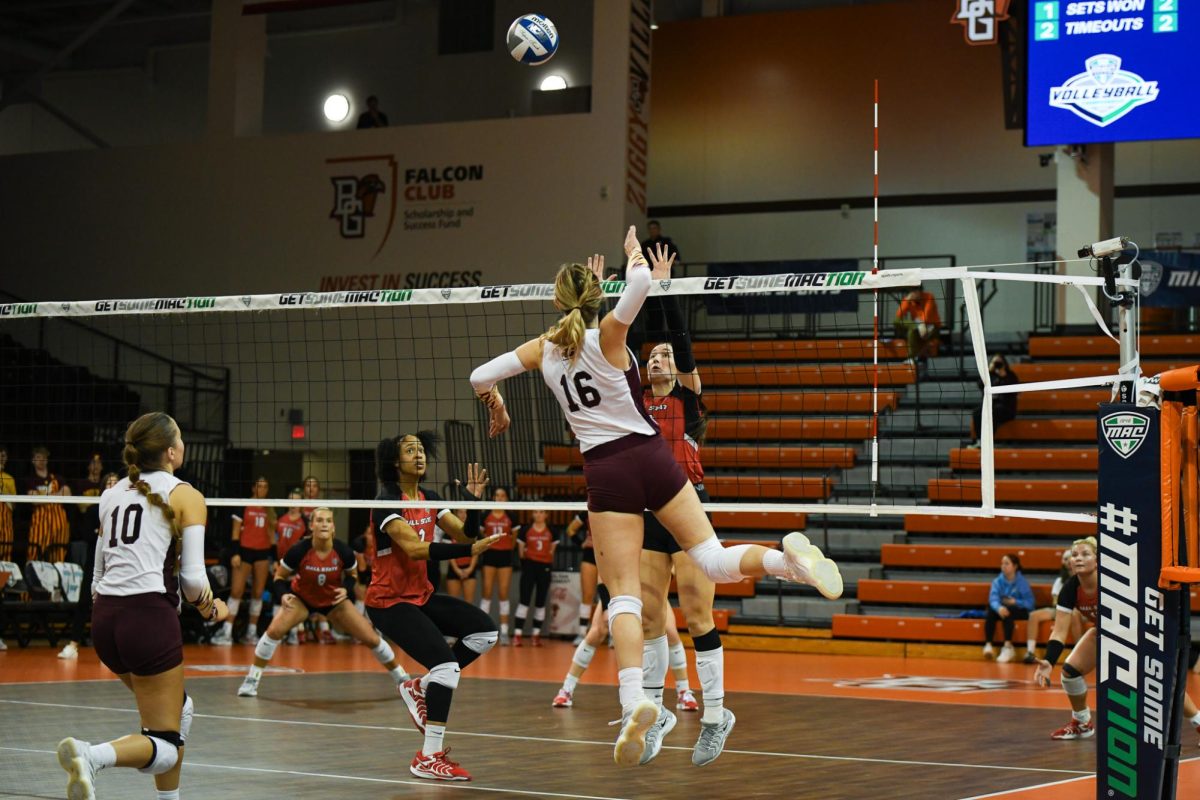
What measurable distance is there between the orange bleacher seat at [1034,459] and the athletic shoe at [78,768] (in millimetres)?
12656

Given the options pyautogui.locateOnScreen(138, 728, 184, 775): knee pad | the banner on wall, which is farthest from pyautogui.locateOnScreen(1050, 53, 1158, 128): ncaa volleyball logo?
pyautogui.locateOnScreen(138, 728, 184, 775): knee pad

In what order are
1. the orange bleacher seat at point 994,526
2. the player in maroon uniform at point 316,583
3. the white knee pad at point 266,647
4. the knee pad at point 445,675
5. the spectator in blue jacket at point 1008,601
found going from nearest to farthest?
the knee pad at point 445,675 < the player in maroon uniform at point 316,583 < the white knee pad at point 266,647 < the spectator in blue jacket at point 1008,601 < the orange bleacher seat at point 994,526

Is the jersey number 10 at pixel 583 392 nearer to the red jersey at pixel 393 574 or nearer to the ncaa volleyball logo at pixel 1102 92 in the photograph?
the red jersey at pixel 393 574

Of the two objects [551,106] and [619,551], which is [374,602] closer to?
[619,551]

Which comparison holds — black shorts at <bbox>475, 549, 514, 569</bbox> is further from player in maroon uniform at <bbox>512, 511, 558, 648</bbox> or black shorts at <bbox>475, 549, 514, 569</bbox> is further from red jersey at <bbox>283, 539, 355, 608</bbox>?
red jersey at <bbox>283, 539, 355, 608</bbox>

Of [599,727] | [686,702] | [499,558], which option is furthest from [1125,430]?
[499,558]

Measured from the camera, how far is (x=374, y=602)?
7.17 metres

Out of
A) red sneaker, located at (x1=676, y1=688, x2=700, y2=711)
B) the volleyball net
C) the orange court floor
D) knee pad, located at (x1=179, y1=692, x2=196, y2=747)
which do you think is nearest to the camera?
knee pad, located at (x1=179, y1=692, x2=196, y2=747)

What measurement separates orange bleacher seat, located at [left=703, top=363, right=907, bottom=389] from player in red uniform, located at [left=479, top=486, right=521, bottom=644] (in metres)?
3.69

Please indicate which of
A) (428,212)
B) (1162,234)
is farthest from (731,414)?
(1162,234)

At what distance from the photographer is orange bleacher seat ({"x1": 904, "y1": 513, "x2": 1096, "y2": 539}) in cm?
1519

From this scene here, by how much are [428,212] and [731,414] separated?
562cm

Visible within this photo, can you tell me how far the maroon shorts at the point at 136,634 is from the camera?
194 inches

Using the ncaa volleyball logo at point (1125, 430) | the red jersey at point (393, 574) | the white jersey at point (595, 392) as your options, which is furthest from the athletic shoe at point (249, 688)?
the ncaa volleyball logo at point (1125, 430)
